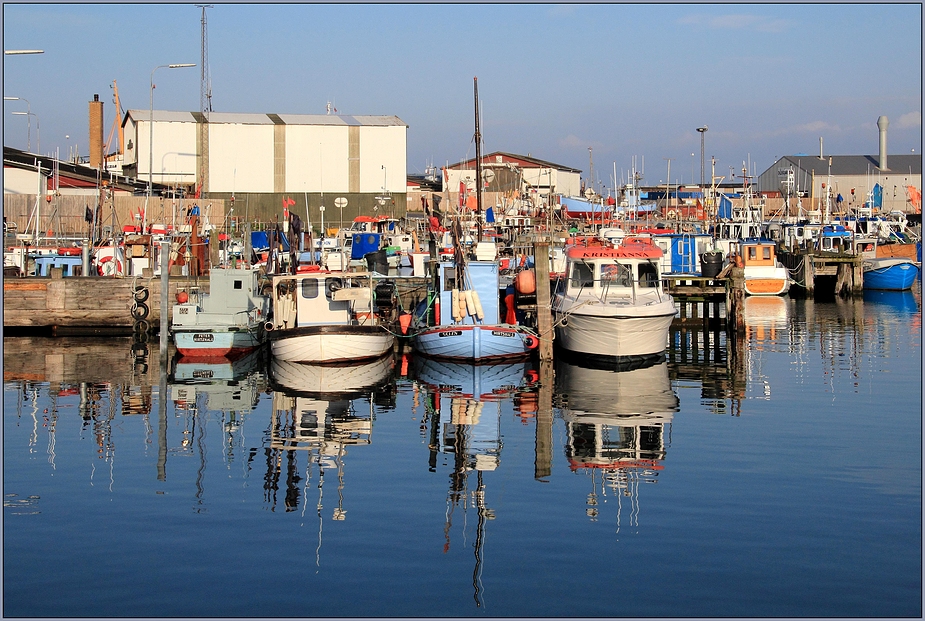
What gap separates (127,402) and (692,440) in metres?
12.6

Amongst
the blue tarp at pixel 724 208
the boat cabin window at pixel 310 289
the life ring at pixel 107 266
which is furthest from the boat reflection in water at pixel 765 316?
the life ring at pixel 107 266

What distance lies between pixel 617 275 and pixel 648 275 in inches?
36.9

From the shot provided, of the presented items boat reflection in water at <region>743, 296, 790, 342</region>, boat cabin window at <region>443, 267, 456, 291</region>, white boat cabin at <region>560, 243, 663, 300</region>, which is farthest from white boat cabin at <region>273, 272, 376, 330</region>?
boat reflection in water at <region>743, 296, 790, 342</region>

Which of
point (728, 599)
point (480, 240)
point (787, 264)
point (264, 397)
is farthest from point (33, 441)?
point (787, 264)

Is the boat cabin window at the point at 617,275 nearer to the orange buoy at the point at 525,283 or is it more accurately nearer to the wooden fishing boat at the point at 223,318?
the orange buoy at the point at 525,283

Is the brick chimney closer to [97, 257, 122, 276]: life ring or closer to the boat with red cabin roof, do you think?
[97, 257, 122, 276]: life ring

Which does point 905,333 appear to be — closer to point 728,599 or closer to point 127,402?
point 127,402

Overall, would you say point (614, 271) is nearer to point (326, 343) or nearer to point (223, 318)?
point (326, 343)

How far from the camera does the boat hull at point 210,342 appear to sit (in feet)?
102

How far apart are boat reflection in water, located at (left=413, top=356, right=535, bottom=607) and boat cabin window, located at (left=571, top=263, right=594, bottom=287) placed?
2.86 metres

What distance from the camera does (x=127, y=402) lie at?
23891mm

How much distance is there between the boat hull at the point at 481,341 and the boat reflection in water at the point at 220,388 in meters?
5.02

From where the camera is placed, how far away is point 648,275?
102 ft

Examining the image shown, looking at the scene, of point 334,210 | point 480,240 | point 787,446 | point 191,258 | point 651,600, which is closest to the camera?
point 651,600
